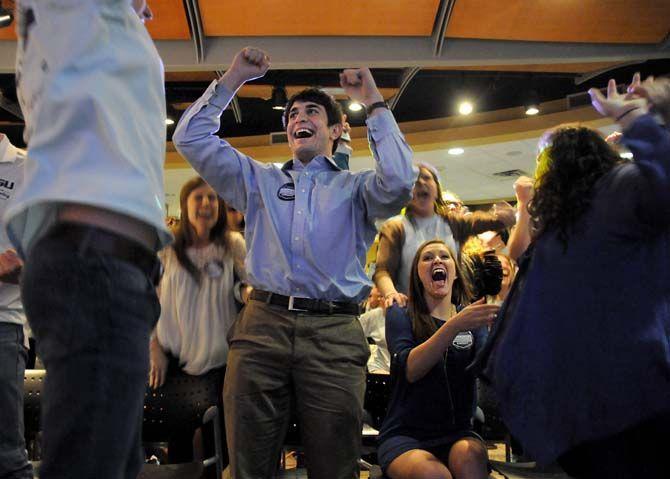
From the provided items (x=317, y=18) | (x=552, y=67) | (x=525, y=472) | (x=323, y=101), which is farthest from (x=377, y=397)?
(x=552, y=67)

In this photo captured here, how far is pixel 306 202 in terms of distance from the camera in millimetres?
2146

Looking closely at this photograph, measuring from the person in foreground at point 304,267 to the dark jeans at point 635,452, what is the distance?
723 millimetres

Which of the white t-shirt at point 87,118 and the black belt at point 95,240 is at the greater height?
the white t-shirt at point 87,118

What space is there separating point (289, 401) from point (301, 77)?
17.7 ft

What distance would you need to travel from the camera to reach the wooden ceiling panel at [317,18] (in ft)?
15.0

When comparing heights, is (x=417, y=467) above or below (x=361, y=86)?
below

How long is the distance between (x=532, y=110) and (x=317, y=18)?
12.1ft

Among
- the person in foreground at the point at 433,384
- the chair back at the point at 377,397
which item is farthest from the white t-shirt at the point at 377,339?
the person in foreground at the point at 433,384

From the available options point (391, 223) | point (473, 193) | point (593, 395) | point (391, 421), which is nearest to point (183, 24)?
point (391, 223)

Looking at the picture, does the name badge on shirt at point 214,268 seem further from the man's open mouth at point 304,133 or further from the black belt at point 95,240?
the black belt at point 95,240

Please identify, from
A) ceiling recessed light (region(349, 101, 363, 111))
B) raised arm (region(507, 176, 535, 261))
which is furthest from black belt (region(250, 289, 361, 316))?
ceiling recessed light (region(349, 101, 363, 111))

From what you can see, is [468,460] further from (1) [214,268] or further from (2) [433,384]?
(1) [214,268]

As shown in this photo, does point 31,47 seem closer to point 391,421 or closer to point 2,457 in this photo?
point 2,457

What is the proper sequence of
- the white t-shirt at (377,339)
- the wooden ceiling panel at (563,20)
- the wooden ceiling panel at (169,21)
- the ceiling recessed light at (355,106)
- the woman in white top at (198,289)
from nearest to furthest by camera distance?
the woman in white top at (198,289), the white t-shirt at (377,339), the wooden ceiling panel at (169,21), the wooden ceiling panel at (563,20), the ceiling recessed light at (355,106)
